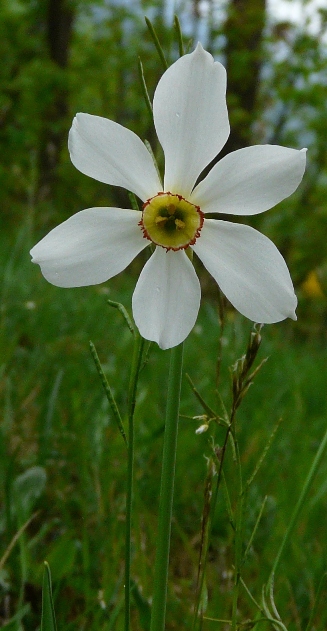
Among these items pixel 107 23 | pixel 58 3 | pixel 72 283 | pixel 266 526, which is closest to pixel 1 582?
pixel 72 283

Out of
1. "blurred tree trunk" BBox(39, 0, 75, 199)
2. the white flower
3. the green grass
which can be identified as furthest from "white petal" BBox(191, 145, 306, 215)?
"blurred tree trunk" BBox(39, 0, 75, 199)

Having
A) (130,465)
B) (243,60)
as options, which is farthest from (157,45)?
(243,60)

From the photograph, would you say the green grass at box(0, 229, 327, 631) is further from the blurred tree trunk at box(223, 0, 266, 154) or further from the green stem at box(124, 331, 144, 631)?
the blurred tree trunk at box(223, 0, 266, 154)

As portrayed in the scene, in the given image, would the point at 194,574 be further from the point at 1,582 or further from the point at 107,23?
the point at 107,23

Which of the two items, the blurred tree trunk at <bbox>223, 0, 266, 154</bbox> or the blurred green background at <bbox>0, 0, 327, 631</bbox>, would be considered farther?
the blurred tree trunk at <bbox>223, 0, 266, 154</bbox>

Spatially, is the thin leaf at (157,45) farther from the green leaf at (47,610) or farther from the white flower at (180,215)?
the green leaf at (47,610)

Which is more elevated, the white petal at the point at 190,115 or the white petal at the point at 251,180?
the white petal at the point at 190,115

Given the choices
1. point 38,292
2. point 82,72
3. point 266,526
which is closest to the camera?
point 266,526

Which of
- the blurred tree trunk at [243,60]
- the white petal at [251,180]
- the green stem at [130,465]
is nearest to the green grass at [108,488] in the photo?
the green stem at [130,465]
